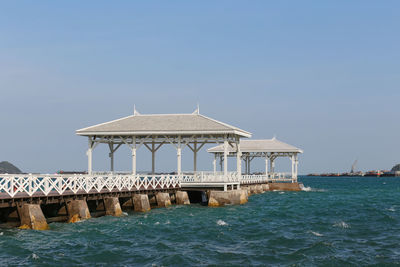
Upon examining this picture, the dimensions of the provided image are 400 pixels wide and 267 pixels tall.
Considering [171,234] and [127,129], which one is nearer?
[171,234]

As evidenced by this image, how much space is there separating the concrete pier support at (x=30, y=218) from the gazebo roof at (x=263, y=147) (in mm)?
37097

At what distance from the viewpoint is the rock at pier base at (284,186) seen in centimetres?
6250

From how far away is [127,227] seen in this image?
2605 centimetres

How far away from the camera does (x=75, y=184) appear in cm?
2886

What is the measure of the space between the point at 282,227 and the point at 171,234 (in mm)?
6416

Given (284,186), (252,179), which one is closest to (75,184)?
(252,179)

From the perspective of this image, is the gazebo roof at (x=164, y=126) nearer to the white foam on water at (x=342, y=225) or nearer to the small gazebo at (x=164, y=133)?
the small gazebo at (x=164, y=133)

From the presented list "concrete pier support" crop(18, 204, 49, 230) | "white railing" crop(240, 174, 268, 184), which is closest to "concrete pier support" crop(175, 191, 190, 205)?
"white railing" crop(240, 174, 268, 184)

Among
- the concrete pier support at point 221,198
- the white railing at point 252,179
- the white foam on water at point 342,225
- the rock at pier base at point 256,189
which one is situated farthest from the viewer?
the rock at pier base at point 256,189

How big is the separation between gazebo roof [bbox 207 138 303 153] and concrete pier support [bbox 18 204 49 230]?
37.1 meters

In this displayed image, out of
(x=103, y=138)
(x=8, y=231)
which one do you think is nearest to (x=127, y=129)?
(x=103, y=138)

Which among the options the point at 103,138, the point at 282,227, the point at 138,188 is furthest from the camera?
the point at 103,138

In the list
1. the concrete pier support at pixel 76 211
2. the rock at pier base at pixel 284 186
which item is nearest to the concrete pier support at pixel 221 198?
the concrete pier support at pixel 76 211

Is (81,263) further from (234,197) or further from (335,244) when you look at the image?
(234,197)
